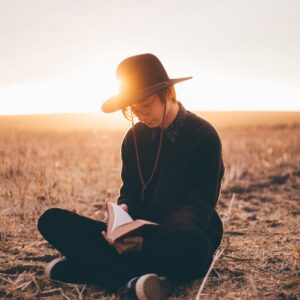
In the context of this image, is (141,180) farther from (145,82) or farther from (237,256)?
(237,256)

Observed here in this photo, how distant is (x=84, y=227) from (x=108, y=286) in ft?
1.41

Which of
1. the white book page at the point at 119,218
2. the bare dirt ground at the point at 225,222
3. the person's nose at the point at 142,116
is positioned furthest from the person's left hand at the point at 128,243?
the person's nose at the point at 142,116

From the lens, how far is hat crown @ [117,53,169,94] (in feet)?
9.80

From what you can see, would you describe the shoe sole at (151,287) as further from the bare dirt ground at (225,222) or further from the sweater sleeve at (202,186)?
the sweater sleeve at (202,186)

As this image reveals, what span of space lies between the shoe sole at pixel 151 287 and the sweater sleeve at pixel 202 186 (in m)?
0.37

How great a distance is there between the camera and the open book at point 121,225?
2521mm

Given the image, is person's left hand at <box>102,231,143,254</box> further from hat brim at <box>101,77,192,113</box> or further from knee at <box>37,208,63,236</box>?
hat brim at <box>101,77,192,113</box>

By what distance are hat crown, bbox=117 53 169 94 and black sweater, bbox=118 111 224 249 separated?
0.39 metres

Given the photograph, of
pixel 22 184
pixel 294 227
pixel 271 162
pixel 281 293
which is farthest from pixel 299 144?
pixel 281 293

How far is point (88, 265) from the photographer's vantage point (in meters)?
2.87

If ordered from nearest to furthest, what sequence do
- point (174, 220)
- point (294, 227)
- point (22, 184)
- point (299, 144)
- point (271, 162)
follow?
1. point (174, 220)
2. point (294, 227)
3. point (22, 184)
4. point (271, 162)
5. point (299, 144)

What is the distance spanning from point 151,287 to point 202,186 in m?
0.72

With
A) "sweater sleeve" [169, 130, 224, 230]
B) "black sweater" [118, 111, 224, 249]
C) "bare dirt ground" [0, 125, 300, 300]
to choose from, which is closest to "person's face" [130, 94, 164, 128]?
"black sweater" [118, 111, 224, 249]

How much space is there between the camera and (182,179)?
3.04 metres
